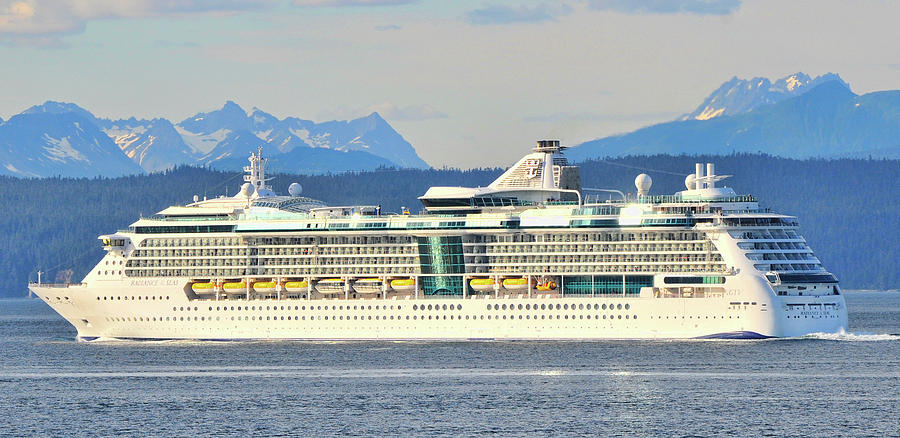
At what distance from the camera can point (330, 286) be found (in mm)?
84000

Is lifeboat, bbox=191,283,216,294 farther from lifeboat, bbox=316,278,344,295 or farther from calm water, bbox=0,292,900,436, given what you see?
lifeboat, bbox=316,278,344,295

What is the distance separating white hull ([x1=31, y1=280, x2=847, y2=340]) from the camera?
76.4m

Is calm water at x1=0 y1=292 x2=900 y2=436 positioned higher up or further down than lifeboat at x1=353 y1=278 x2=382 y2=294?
further down

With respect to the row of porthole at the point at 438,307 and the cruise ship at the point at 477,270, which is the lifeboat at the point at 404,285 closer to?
the cruise ship at the point at 477,270

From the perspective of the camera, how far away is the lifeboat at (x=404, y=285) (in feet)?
271

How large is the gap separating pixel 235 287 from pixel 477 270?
42.2 ft

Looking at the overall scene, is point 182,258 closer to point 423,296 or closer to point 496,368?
point 423,296

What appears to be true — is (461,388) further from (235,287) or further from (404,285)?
(235,287)

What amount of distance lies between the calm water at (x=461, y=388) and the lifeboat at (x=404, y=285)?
3803mm

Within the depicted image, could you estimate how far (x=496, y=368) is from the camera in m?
68.6

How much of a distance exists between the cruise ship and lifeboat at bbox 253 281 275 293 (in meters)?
0.09

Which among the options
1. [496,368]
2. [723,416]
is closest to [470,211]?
[496,368]

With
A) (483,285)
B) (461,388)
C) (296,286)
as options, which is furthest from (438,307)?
(461,388)

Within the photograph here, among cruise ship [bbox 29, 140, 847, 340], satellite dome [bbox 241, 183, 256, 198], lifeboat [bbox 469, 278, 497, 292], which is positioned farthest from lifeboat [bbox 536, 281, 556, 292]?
satellite dome [bbox 241, 183, 256, 198]
